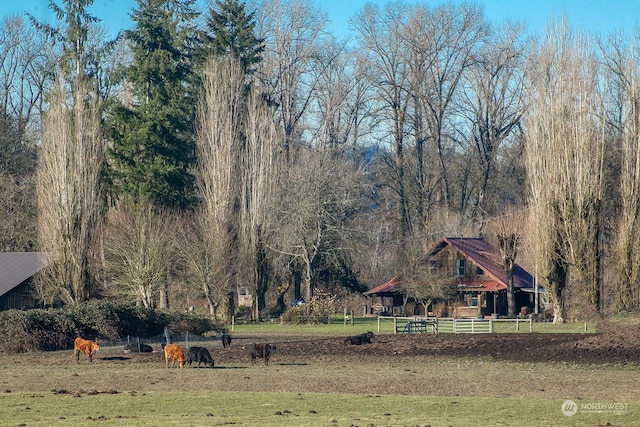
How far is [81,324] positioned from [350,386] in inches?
699

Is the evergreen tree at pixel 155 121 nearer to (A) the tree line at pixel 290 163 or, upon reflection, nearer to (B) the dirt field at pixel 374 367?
(A) the tree line at pixel 290 163

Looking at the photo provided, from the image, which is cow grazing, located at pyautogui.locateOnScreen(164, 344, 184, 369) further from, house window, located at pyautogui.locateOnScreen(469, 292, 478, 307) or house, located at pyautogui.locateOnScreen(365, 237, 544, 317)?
house window, located at pyautogui.locateOnScreen(469, 292, 478, 307)

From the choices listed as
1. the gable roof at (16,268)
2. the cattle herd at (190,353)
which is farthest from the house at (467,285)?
the cattle herd at (190,353)

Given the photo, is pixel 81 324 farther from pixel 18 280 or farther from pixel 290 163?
pixel 290 163

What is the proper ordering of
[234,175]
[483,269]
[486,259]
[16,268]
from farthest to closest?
[486,259] < [483,269] < [234,175] < [16,268]

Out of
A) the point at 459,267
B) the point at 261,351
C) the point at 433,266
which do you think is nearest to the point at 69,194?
the point at 261,351

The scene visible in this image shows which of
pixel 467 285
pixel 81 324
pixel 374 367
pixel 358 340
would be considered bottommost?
pixel 374 367

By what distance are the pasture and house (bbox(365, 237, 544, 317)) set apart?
3694 centimetres

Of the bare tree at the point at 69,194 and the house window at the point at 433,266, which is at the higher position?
the bare tree at the point at 69,194

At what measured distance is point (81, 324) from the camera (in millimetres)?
39438

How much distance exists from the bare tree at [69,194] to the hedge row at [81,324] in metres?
8.75

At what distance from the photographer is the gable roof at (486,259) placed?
3036 inches

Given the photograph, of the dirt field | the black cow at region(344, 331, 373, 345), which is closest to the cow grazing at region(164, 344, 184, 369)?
the dirt field

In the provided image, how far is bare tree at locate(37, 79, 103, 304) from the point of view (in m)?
50.1
